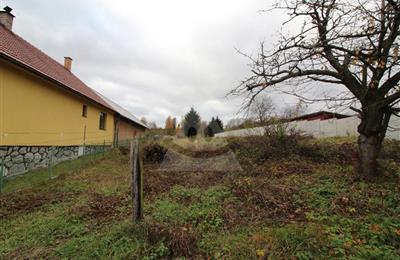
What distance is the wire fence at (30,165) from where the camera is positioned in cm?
699

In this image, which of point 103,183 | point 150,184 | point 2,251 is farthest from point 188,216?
point 103,183

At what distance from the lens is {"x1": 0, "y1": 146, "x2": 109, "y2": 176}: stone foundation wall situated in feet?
24.7

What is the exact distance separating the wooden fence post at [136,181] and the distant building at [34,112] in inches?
258

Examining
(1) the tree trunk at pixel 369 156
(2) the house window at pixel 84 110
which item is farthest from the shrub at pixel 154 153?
(1) the tree trunk at pixel 369 156

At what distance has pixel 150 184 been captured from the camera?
19.9 feet

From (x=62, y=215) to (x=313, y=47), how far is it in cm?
626

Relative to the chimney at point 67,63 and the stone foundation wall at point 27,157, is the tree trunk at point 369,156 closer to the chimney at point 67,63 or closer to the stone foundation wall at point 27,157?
the stone foundation wall at point 27,157

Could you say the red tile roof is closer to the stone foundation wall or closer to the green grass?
the stone foundation wall

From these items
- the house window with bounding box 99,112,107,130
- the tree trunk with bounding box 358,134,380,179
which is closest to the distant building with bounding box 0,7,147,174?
the house window with bounding box 99,112,107,130

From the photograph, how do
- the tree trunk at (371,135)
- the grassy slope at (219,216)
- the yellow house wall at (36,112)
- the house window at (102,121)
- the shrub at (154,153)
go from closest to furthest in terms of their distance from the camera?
the grassy slope at (219,216), the tree trunk at (371,135), the yellow house wall at (36,112), the shrub at (154,153), the house window at (102,121)

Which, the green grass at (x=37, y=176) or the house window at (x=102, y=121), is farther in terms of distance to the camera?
the house window at (x=102, y=121)

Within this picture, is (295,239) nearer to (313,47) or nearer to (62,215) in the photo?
(313,47)

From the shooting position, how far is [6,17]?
10297mm

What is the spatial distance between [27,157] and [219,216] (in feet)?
27.2
